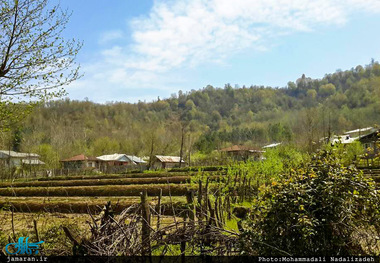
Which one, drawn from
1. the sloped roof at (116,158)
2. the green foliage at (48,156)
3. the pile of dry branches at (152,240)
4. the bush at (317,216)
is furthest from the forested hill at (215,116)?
the bush at (317,216)

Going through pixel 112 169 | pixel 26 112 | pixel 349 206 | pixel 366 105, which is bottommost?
pixel 112 169

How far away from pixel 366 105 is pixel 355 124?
32.2 m

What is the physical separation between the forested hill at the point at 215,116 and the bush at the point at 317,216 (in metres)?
60.4

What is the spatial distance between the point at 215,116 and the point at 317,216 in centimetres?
15014

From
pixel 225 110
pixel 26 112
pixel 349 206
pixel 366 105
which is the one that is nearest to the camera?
pixel 349 206

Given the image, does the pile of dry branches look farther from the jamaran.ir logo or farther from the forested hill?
the forested hill

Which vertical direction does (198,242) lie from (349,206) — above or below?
below

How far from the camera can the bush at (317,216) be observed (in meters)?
4.79

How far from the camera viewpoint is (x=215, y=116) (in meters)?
155

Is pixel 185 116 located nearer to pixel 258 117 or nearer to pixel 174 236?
pixel 258 117

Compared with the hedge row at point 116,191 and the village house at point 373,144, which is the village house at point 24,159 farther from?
the village house at point 373,144

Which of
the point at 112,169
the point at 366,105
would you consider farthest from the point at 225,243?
the point at 366,105

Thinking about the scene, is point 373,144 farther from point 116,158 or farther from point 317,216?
point 116,158

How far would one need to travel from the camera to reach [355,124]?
307ft
